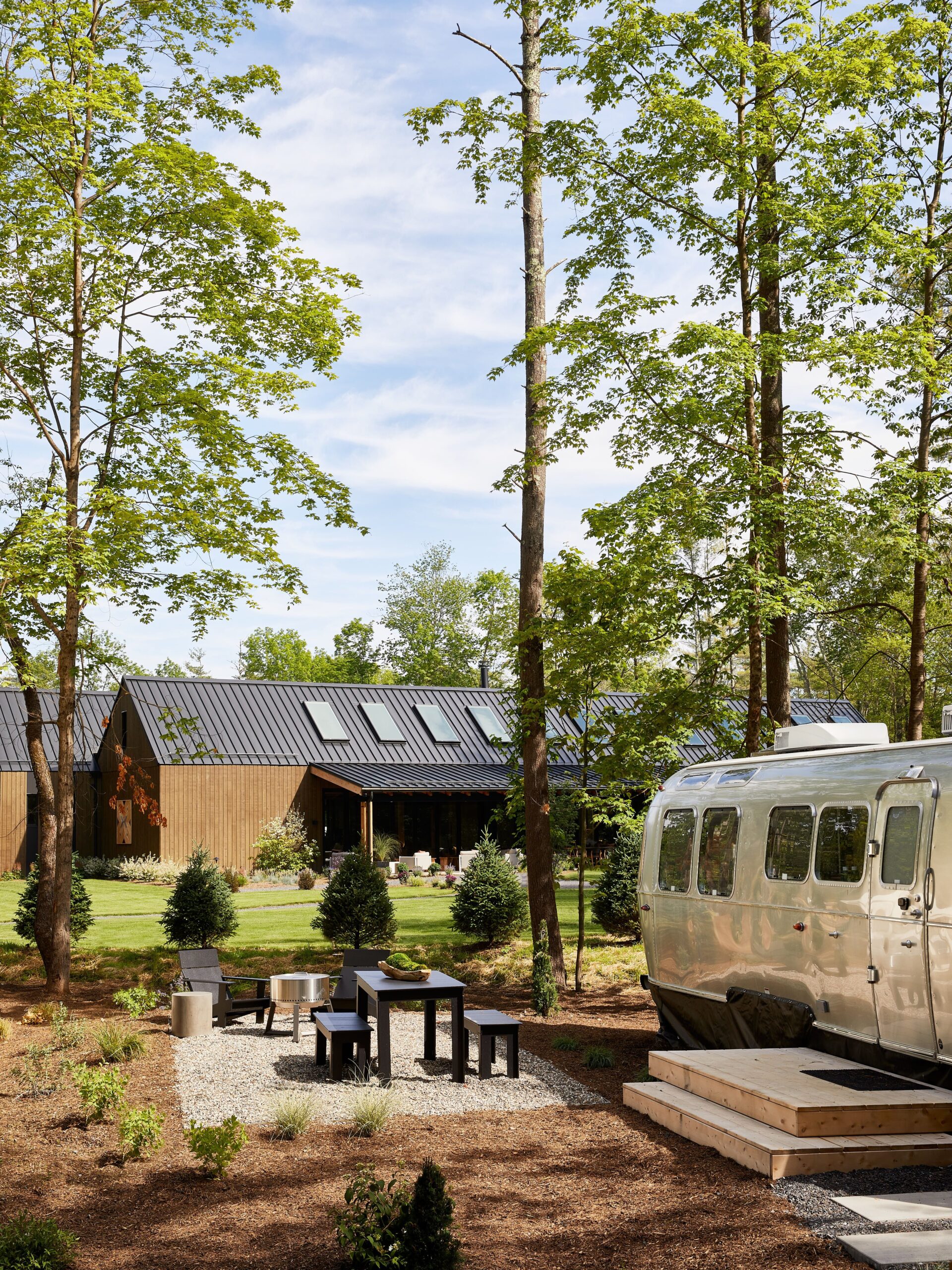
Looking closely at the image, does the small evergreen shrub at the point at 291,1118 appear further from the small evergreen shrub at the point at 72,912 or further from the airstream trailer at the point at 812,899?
the small evergreen shrub at the point at 72,912

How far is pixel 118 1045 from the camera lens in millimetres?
9469

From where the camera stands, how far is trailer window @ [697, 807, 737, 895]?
9406 millimetres

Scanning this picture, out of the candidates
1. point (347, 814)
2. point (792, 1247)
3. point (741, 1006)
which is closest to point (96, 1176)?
point (792, 1247)

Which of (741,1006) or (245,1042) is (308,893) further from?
(741,1006)

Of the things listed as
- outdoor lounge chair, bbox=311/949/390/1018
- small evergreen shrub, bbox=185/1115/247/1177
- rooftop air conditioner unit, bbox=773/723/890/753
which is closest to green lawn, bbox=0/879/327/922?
outdoor lounge chair, bbox=311/949/390/1018

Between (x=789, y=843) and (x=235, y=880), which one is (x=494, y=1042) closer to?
(x=789, y=843)

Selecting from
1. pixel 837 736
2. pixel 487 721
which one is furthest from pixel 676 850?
pixel 487 721

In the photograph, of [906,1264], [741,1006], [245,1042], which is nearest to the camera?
[906,1264]

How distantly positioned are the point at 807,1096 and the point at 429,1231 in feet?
9.59

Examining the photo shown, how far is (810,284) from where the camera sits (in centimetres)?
1312

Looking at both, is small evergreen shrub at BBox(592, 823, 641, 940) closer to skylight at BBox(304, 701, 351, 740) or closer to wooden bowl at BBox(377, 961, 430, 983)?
wooden bowl at BBox(377, 961, 430, 983)

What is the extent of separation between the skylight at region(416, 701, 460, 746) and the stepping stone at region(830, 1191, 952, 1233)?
29.8 m

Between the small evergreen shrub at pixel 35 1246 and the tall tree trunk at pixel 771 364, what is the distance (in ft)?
28.7

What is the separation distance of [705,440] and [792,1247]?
9.25 m
